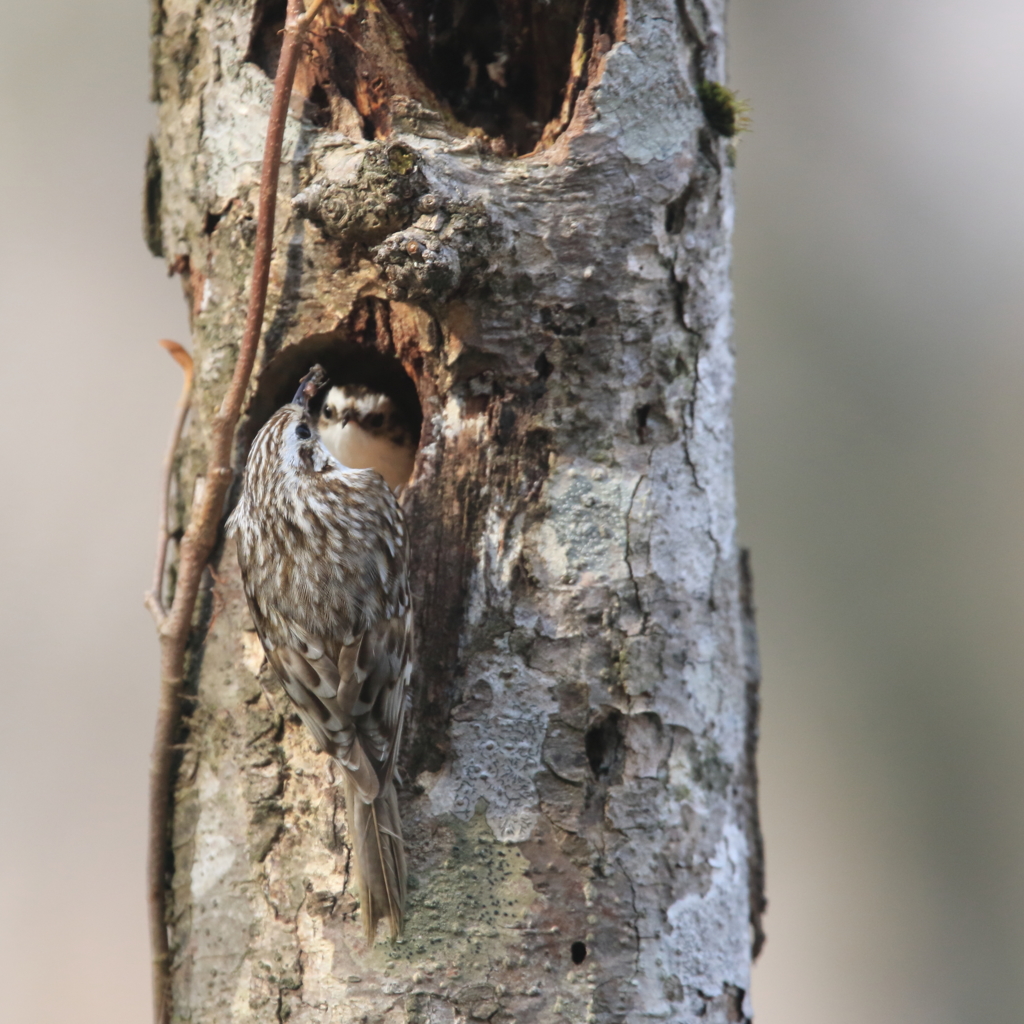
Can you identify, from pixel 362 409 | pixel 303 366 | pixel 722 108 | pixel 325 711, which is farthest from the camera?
pixel 362 409

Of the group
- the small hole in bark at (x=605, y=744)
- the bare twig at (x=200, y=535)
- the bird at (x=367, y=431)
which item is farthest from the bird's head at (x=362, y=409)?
the small hole in bark at (x=605, y=744)

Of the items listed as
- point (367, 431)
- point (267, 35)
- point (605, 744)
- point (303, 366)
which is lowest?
point (605, 744)

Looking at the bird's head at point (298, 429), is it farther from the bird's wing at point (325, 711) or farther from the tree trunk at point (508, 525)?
the bird's wing at point (325, 711)

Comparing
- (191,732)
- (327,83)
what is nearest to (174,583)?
(191,732)

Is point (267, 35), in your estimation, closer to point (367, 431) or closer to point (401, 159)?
point (401, 159)

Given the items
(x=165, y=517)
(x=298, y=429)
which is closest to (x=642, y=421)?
(x=298, y=429)

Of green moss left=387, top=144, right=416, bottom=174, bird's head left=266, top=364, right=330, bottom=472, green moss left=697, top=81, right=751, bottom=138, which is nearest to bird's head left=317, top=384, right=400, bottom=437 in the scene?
bird's head left=266, top=364, right=330, bottom=472
